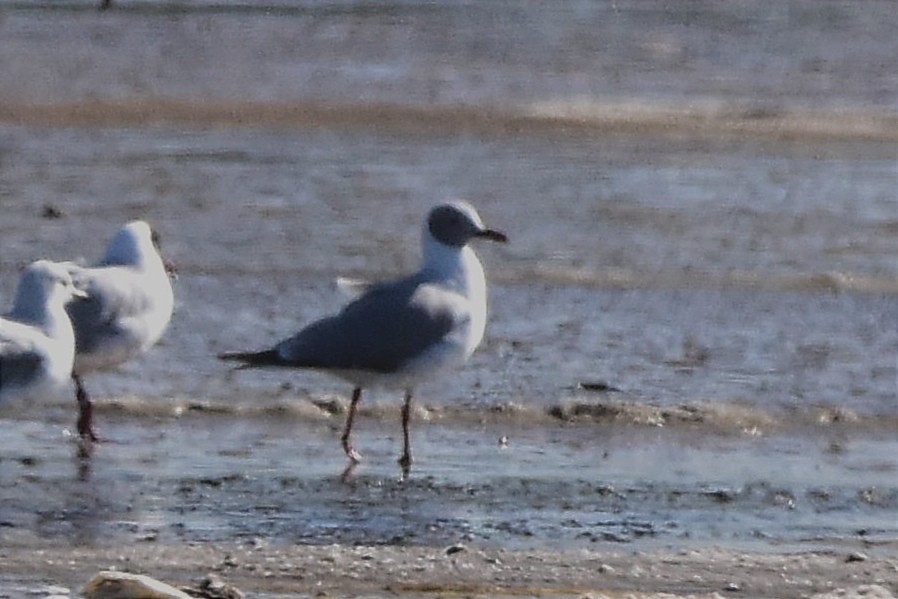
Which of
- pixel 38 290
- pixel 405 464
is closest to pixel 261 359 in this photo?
pixel 405 464

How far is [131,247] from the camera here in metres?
9.13

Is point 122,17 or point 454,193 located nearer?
point 454,193

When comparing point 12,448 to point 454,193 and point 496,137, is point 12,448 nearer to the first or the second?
point 454,193

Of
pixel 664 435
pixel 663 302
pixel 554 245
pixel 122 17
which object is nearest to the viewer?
pixel 664 435

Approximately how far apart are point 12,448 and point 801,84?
1365 cm

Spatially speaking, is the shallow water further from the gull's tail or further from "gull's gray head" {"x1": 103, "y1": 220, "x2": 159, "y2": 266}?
"gull's gray head" {"x1": 103, "y1": 220, "x2": 159, "y2": 266}

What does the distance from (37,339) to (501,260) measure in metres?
5.08

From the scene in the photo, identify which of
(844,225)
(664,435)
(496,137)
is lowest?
(664,435)

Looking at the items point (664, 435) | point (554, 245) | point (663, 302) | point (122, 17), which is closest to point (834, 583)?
point (664, 435)

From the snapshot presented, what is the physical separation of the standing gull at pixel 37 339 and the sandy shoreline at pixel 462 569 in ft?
3.33

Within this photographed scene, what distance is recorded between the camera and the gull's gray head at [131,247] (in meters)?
9.13

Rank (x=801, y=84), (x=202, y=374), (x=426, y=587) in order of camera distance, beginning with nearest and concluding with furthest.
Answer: (x=426, y=587)
(x=202, y=374)
(x=801, y=84)

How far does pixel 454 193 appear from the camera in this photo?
14195 millimetres

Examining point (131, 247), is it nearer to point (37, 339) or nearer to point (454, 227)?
point (454, 227)
